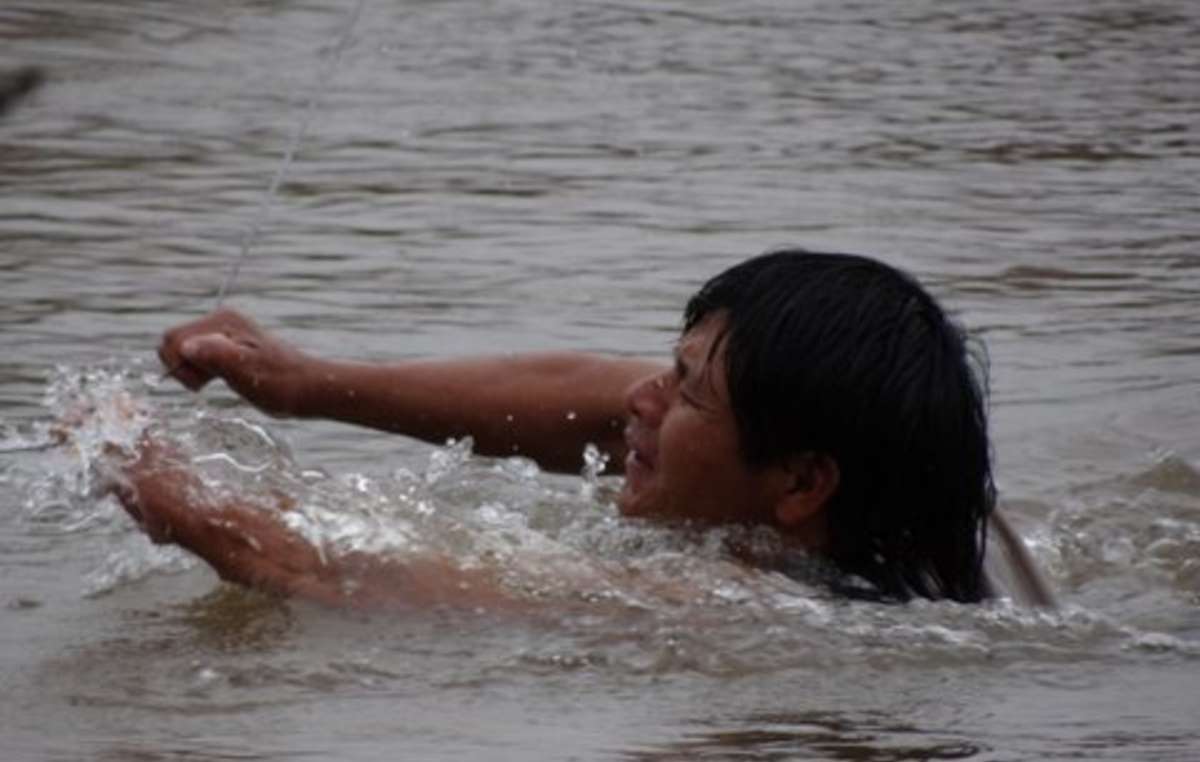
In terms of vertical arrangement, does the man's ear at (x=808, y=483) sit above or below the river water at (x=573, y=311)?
above

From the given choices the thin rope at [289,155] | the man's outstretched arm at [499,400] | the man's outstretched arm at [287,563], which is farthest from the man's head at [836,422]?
the thin rope at [289,155]

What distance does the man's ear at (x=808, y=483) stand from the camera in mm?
4973

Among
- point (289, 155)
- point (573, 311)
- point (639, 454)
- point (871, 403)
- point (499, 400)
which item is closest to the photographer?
point (871, 403)

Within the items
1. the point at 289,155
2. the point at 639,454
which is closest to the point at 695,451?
the point at 639,454

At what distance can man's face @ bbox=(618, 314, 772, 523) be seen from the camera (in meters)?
4.97

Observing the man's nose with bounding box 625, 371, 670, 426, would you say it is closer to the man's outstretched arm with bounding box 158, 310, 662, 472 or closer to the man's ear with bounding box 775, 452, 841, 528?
the man's ear with bounding box 775, 452, 841, 528

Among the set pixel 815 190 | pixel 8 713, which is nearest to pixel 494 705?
pixel 8 713

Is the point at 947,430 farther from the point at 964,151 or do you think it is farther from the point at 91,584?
the point at 964,151

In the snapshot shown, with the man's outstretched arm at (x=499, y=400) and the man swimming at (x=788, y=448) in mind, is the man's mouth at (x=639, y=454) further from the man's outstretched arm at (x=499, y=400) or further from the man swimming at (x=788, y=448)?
the man's outstretched arm at (x=499, y=400)

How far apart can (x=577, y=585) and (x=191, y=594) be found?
70 cm

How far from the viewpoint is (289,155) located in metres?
9.33

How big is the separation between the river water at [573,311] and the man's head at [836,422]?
0.30ft

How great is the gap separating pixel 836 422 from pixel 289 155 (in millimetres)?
4576

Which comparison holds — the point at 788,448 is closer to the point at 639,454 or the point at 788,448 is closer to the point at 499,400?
the point at 639,454
